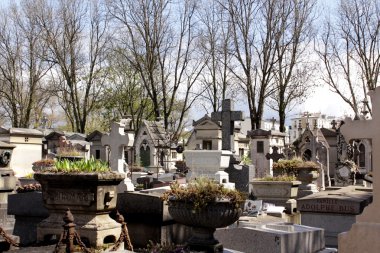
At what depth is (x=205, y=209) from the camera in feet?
20.1

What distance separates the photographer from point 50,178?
23.0 feet

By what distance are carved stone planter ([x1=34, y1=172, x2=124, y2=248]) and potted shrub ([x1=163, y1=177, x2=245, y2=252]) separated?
109 centimetres

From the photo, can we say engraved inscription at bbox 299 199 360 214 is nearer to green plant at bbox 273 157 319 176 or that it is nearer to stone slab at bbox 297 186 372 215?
stone slab at bbox 297 186 372 215

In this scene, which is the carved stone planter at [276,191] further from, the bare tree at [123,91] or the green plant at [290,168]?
the bare tree at [123,91]

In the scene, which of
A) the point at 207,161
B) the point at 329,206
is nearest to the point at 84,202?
the point at 329,206

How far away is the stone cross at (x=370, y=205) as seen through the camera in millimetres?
5320

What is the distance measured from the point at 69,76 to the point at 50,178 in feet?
98.3

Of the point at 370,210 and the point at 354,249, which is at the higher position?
the point at 370,210

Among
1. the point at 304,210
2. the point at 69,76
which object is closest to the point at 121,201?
the point at 304,210

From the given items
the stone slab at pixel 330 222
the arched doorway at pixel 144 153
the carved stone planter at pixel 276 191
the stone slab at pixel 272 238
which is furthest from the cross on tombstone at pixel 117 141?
the arched doorway at pixel 144 153

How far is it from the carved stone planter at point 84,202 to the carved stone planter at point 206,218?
1.11 metres

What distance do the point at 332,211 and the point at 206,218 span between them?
131 inches

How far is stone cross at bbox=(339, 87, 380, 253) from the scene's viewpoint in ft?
17.5

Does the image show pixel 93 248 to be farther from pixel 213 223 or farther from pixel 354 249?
pixel 354 249
